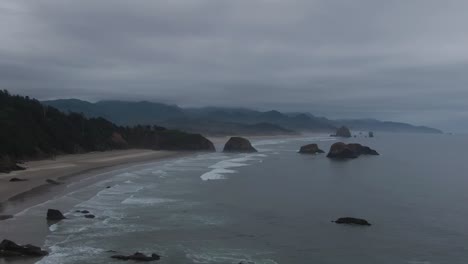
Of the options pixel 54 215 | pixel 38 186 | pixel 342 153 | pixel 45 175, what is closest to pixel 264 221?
pixel 54 215

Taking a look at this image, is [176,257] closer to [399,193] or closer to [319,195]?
[319,195]

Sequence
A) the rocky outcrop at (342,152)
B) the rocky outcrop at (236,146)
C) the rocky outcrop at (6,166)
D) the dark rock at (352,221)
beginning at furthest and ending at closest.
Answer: the rocky outcrop at (236,146) < the rocky outcrop at (342,152) < the rocky outcrop at (6,166) < the dark rock at (352,221)

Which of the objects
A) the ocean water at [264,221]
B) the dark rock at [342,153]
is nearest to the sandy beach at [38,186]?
the ocean water at [264,221]

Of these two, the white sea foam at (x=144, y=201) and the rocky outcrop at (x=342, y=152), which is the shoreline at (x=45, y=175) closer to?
the white sea foam at (x=144, y=201)

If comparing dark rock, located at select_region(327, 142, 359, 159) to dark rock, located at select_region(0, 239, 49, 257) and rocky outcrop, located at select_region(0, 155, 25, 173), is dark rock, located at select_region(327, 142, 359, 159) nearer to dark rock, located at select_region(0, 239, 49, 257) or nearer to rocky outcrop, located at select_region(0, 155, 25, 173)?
rocky outcrop, located at select_region(0, 155, 25, 173)

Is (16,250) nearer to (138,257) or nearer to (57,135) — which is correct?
(138,257)

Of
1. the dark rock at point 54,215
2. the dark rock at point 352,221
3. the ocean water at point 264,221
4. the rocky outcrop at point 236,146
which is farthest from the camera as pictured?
the rocky outcrop at point 236,146
